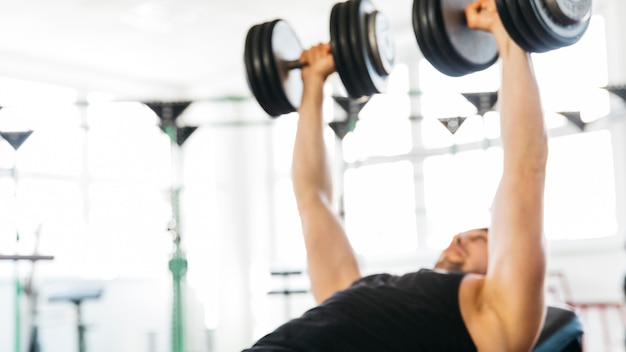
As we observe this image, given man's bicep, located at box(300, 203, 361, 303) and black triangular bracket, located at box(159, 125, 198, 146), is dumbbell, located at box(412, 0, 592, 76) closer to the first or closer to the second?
man's bicep, located at box(300, 203, 361, 303)

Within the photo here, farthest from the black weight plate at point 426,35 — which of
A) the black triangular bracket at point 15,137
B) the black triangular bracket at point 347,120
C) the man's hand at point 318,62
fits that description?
the black triangular bracket at point 15,137

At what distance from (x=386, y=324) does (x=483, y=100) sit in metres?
1.87

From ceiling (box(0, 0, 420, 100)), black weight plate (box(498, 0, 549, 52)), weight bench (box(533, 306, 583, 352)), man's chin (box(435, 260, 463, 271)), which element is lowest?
weight bench (box(533, 306, 583, 352))

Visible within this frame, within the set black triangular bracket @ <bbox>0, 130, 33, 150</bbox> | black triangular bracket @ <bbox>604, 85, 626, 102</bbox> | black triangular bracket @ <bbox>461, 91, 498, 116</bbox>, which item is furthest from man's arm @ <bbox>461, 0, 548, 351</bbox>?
black triangular bracket @ <bbox>0, 130, 33, 150</bbox>

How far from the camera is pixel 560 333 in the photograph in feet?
5.41

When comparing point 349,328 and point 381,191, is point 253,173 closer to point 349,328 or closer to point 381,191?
point 381,191

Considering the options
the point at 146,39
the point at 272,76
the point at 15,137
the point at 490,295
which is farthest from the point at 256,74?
the point at 146,39

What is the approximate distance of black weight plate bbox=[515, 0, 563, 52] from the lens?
4.54 feet

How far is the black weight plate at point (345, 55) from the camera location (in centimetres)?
190

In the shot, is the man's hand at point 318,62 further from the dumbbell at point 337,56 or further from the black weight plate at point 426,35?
the black weight plate at point 426,35

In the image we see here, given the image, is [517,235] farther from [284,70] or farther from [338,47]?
[284,70]

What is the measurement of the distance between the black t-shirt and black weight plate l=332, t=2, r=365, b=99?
0.64m

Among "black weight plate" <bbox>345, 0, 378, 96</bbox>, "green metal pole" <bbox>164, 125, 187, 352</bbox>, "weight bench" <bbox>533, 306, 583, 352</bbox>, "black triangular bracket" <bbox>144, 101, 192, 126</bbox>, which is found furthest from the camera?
"black triangular bracket" <bbox>144, 101, 192, 126</bbox>

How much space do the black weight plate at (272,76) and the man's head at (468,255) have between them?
0.59 metres
